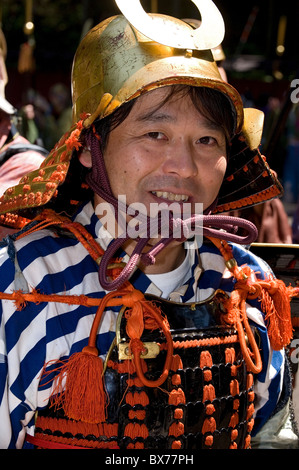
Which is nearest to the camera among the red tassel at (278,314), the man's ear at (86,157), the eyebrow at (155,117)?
the eyebrow at (155,117)

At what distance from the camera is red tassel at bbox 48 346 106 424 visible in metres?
1.60

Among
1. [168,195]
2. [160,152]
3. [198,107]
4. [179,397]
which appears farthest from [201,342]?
[198,107]

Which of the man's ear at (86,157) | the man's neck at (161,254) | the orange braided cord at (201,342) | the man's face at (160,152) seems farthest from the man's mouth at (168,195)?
the orange braided cord at (201,342)

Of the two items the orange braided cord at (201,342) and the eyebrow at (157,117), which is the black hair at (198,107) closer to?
the eyebrow at (157,117)

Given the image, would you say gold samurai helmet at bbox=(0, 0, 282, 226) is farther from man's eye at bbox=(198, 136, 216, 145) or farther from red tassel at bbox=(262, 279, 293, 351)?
red tassel at bbox=(262, 279, 293, 351)

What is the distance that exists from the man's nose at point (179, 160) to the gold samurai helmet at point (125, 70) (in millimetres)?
174

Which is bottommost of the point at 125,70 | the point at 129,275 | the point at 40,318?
the point at 40,318

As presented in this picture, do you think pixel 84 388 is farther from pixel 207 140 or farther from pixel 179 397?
pixel 207 140

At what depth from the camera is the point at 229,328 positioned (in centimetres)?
186

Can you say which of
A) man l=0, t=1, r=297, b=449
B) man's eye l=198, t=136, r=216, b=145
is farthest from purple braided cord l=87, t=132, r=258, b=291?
man's eye l=198, t=136, r=216, b=145

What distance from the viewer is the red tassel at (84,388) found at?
1599 mm

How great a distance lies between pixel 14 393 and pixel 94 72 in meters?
0.94

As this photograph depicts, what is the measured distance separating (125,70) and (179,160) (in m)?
0.29

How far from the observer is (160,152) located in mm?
1708
